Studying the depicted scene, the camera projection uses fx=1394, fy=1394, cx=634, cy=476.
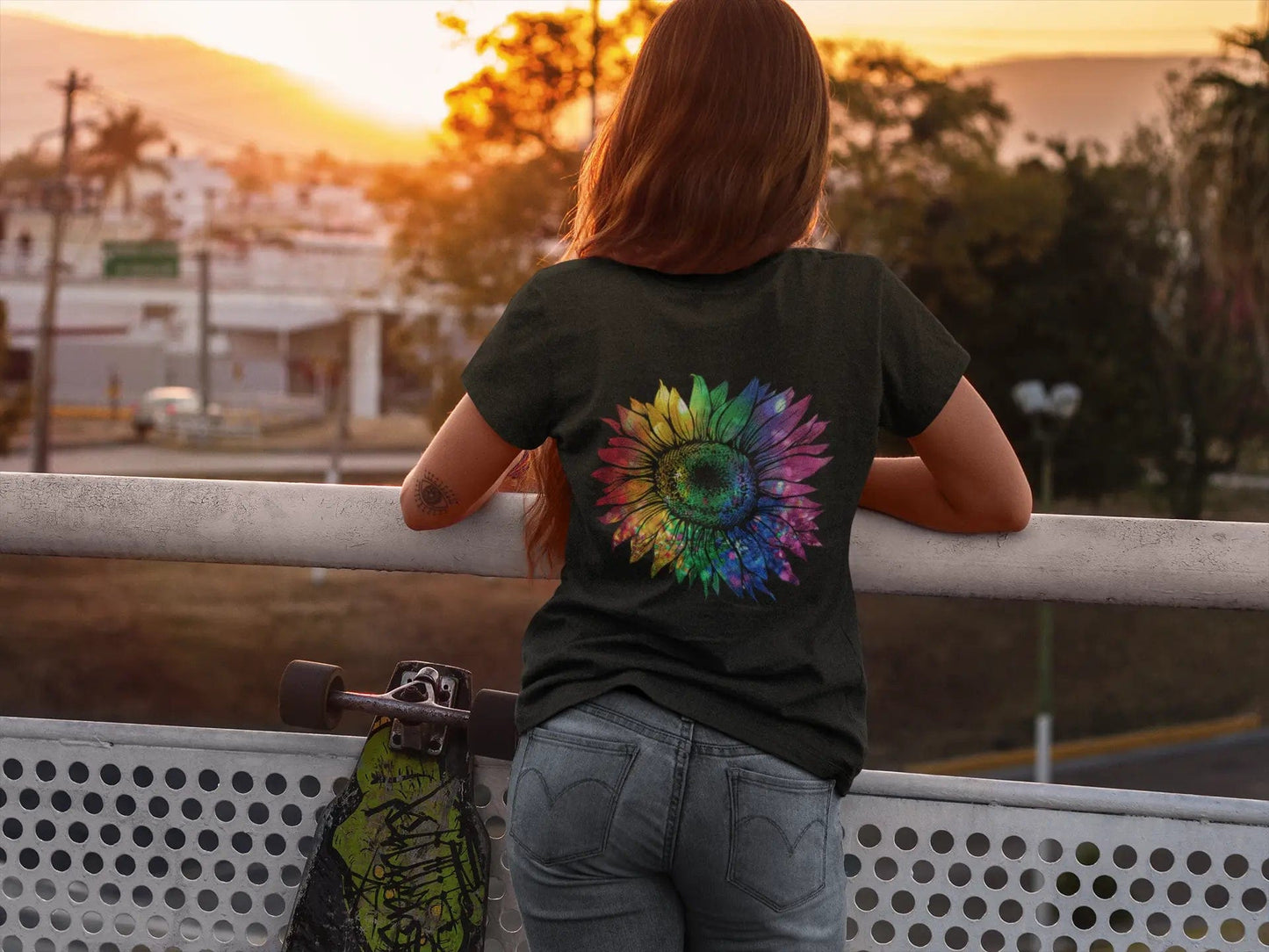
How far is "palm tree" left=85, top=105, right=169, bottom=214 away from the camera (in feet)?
128

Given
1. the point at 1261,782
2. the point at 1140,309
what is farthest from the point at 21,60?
the point at 1261,782

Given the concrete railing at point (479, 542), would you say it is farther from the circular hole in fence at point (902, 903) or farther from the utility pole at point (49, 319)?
the utility pole at point (49, 319)

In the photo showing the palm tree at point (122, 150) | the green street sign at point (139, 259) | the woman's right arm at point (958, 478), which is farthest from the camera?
the palm tree at point (122, 150)

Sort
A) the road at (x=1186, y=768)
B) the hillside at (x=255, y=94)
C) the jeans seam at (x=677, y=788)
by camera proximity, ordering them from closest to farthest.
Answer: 1. the jeans seam at (x=677, y=788)
2. the road at (x=1186, y=768)
3. the hillside at (x=255, y=94)

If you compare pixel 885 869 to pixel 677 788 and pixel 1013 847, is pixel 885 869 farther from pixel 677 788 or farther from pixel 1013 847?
pixel 677 788

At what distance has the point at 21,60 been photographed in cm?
3209

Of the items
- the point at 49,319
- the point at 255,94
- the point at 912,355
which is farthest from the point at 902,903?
the point at 255,94

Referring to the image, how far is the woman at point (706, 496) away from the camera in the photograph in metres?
1.19

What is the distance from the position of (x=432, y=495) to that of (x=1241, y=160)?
18432mm

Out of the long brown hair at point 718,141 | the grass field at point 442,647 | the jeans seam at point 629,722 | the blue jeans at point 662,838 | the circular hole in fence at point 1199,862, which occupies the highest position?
the long brown hair at point 718,141

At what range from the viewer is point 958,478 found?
1.37 meters

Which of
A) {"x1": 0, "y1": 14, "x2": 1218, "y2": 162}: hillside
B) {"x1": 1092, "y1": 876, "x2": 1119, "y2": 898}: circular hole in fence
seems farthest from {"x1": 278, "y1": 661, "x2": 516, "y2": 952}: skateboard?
{"x1": 0, "y1": 14, "x2": 1218, "y2": 162}: hillside

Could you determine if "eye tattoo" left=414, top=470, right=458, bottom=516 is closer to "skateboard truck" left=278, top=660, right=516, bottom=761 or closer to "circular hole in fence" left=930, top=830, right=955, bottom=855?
"skateboard truck" left=278, top=660, right=516, bottom=761

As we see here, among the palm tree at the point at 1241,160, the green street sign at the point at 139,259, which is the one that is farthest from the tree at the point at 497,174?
the green street sign at the point at 139,259
